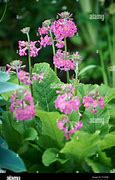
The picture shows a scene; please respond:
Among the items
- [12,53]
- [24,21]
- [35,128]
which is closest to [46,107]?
[35,128]

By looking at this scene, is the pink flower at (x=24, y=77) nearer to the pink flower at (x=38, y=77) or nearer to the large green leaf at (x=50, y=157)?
the pink flower at (x=38, y=77)

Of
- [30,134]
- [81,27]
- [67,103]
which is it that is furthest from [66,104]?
[81,27]

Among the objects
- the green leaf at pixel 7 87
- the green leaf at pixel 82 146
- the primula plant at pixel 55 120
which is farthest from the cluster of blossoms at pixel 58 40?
the green leaf at pixel 82 146

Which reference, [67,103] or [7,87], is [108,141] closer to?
[67,103]

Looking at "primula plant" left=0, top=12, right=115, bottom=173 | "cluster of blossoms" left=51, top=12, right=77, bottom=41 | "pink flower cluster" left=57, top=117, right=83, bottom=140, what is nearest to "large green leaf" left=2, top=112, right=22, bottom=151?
"primula plant" left=0, top=12, right=115, bottom=173

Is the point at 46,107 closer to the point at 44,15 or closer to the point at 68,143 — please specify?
the point at 68,143

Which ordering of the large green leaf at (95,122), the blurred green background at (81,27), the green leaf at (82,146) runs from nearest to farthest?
the green leaf at (82,146)
the large green leaf at (95,122)
the blurred green background at (81,27)
